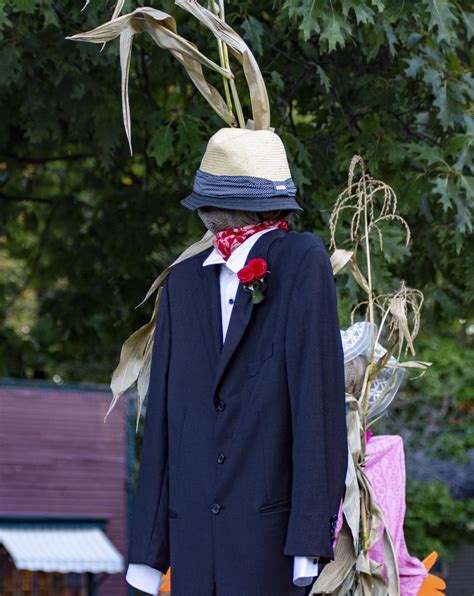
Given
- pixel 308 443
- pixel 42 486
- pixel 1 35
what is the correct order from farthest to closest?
1. pixel 42 486
2. pixel 1 35
3. pixel 308 443

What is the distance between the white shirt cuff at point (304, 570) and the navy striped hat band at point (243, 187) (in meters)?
0.90

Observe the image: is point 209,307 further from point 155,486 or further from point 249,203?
point 155,486

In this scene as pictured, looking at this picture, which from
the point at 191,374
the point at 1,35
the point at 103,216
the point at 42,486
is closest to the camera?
the point at 191,374

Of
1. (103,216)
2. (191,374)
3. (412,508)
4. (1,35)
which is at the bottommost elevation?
(412,508)

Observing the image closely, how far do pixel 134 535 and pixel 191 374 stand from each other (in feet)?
1.44

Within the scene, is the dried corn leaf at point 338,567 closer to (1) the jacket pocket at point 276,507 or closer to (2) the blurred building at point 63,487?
(1) the jacket pocket at point 276,507

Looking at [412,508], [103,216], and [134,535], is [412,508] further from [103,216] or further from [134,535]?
[134,535]

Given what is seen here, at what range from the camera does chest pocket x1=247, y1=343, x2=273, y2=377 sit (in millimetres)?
3068

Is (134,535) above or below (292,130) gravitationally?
below

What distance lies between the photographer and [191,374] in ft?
10.5

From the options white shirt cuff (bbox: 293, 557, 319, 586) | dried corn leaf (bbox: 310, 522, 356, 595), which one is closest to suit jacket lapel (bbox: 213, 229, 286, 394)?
white shirt cuff (bbox: 293, 557, 319, 586)

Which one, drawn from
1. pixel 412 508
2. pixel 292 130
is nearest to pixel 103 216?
pixel 292 130

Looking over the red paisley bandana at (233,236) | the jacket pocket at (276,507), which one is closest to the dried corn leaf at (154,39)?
the red paisley bandana at (233,236)

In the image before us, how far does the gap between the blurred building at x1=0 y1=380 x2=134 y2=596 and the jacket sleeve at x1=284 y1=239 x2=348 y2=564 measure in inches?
250
